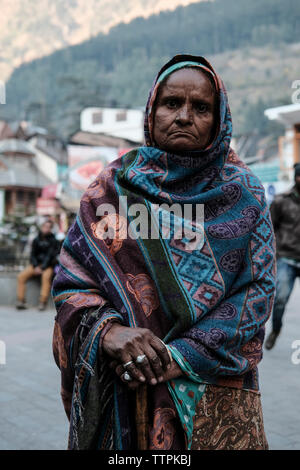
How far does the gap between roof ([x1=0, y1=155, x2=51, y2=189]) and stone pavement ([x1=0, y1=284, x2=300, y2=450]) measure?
102 ft

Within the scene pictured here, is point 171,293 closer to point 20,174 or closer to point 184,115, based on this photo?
point 184,115

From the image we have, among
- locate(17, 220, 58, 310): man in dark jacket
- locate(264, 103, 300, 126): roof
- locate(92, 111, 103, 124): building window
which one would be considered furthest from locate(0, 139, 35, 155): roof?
locate(17, 220, 58, 310): man in dark jacket

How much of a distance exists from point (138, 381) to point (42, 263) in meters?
7.81

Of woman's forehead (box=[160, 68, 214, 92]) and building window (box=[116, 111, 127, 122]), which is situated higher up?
building window (box=[116, 111, 127, 122])

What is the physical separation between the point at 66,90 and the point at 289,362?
68743 millimetres

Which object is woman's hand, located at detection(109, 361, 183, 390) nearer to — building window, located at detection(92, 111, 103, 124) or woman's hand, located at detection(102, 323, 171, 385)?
woman's hand, located at detection(102, 323, 171, 385)

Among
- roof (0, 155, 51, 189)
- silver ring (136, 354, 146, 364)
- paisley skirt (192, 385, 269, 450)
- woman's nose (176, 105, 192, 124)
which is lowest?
paisley skirt (192, 385, 269, 450)

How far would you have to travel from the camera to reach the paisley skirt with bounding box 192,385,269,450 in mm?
1503

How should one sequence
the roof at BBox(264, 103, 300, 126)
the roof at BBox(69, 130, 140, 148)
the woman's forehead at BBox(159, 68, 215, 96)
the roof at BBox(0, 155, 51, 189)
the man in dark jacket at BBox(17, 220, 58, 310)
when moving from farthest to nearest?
the roof at BBox(0, 155, 51, 189) < the roof at BBox(69, 130, 140, 148) < the roof at BBox(264, 103, 300, 126) < the man in dark jacket at BBox(17, 220, 58, 310) < the woman's forehead at BBox(159, 68, 215, 96)

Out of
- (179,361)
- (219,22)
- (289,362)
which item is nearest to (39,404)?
(289,362)

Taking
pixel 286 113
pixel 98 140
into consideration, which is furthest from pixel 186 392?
pixel 98 140

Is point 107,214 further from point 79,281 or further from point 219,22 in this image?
point 219,22

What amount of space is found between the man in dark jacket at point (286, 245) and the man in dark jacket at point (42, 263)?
4579 millimetres

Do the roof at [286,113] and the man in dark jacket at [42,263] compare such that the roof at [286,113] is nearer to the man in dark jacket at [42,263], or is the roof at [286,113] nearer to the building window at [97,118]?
the man in dark jacket at [42,263]
